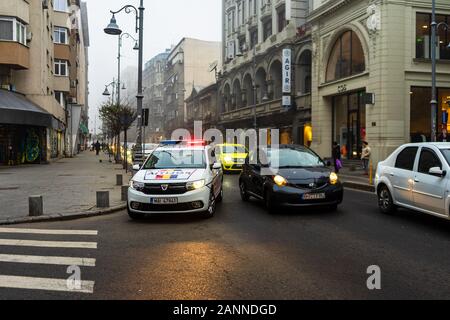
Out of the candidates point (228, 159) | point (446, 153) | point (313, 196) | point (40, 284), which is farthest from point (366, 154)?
point (40, 284)

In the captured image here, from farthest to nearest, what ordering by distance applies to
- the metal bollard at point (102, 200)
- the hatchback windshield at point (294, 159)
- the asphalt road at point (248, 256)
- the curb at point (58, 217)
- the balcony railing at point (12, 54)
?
1. the balcony railing at point (12, 54)
2. the metal bollard at point (102, 200)
3. the hatchback windshield at point (294, 159)
4. the curb at point (58, 217)
5. the asphalt road at point (248, 256)

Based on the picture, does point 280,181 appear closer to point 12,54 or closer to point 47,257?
point 47,257

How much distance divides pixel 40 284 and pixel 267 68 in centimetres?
3599

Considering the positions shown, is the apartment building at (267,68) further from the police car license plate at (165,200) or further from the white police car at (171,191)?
the police car license plate at (165,200)

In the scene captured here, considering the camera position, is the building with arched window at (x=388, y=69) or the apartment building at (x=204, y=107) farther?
the apartment building at (x=204, y=107)

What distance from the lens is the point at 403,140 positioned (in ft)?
77.1

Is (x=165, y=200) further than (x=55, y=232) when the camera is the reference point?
Yes

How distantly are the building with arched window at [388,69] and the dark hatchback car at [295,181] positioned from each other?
45.3 feet

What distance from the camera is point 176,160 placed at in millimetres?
10344

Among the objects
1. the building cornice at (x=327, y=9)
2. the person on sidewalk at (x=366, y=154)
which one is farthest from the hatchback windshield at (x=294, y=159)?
the building cornice at (x=327, y=9)

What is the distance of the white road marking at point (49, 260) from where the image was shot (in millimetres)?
5948

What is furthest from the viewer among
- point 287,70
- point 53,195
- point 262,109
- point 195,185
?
point 262,109
